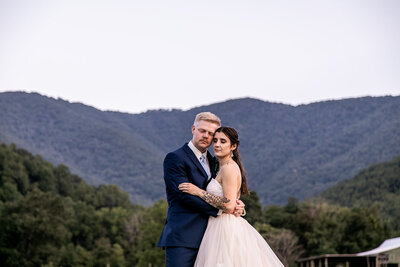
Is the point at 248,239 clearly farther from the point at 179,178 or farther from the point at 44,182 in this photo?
the point at 44,182

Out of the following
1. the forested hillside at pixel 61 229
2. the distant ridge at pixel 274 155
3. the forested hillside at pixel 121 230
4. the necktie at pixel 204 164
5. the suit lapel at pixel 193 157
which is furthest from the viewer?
the distant ridge at pixel 274 155

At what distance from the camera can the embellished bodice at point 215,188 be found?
7305 millimetres

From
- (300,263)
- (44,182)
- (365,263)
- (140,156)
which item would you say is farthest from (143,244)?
(140,156)

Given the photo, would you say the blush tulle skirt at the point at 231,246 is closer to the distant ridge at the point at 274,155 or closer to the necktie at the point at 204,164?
the necktie at the point at 204,164

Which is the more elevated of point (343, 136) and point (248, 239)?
point (343, 136)

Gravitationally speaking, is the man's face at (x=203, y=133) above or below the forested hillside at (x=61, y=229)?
above

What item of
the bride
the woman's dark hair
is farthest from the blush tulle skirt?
the woman's dark hair

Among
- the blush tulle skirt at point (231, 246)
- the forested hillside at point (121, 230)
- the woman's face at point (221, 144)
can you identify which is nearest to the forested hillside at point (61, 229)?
the forested hillside at point (121, 230)

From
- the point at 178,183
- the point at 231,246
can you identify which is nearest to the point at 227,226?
the point at 231,246

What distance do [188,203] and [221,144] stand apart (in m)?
0.70

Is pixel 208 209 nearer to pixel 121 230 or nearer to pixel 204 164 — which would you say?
pixel 204 164

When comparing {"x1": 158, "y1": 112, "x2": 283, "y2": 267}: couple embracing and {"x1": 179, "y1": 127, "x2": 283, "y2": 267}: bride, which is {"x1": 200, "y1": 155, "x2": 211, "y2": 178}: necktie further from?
{"x1": 179, "y1": 127, "x2": 283, "y2": 267}: bride

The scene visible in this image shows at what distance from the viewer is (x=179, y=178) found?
7.30 m

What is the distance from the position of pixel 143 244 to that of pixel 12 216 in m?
13.0
